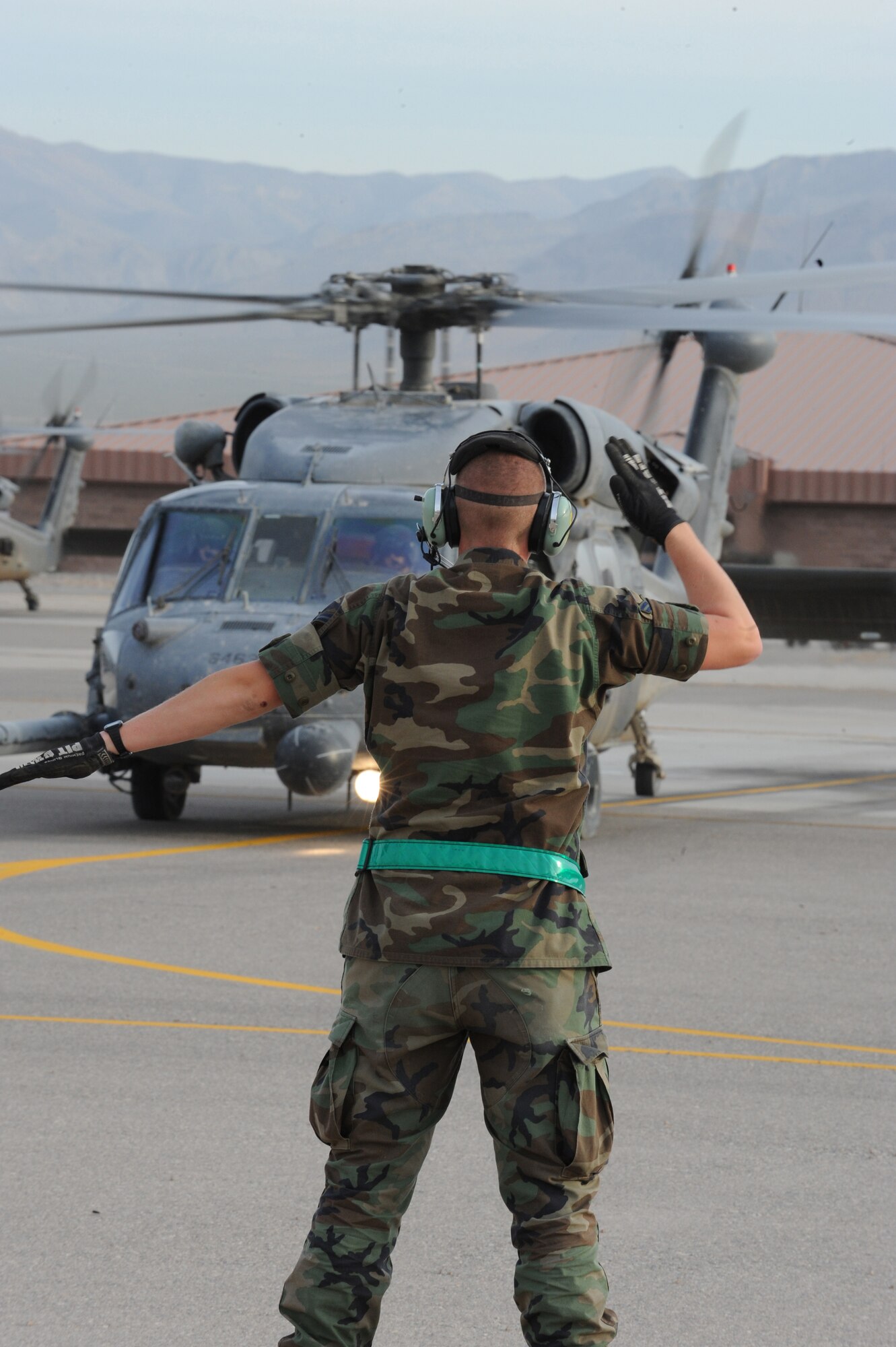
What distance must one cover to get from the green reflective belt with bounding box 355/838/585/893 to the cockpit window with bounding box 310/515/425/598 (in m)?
8.53

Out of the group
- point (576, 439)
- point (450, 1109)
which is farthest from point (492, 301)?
point (450, 1109)

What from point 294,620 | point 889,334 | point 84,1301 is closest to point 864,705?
point 294,620

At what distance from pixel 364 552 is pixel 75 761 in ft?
28.0

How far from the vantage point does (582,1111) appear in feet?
10.8

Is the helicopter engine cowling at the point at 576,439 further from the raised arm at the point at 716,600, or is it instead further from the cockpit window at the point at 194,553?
the raised arm at the point at 716,600

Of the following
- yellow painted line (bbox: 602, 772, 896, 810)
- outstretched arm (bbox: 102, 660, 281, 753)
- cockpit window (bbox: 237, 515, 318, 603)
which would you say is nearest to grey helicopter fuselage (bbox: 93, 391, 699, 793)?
cockpit window (bbox: 237, 515, 318, 603)

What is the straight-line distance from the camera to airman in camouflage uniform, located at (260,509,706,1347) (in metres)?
3.34

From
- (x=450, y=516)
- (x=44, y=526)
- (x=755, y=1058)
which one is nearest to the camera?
(x=450, y=516)

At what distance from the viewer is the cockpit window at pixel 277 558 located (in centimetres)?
1205

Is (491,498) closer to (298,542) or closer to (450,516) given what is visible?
(450,516)

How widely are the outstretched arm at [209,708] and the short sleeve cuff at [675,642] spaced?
77 cm

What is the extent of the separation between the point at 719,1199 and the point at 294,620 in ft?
22.8

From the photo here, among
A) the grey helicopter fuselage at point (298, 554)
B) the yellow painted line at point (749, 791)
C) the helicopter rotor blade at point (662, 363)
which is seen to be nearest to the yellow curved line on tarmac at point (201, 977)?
the grey helicopter fuselage at point (298, 554)

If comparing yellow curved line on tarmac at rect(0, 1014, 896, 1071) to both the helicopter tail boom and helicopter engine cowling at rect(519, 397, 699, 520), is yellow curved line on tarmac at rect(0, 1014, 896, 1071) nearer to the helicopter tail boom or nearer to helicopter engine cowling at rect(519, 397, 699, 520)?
helicopter engine cowling at rect(519, 397, 699, 520)
